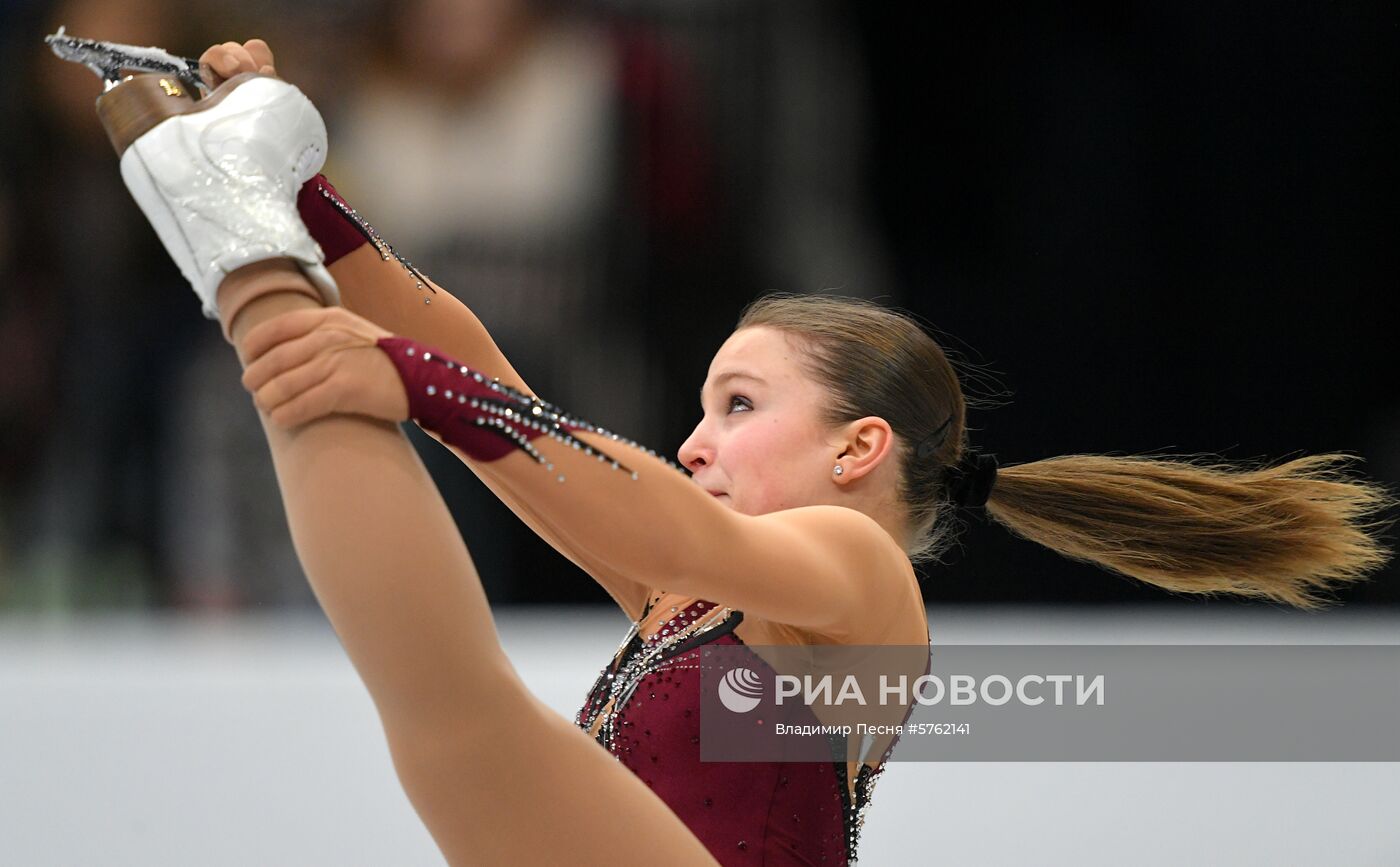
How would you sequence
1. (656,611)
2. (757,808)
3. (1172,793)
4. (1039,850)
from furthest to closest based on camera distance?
1. (1172,793)
2. (1039,850)
3. (656,611)
4. (757,808)

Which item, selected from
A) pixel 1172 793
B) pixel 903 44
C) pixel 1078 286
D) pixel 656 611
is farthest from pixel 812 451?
pixel 903 44

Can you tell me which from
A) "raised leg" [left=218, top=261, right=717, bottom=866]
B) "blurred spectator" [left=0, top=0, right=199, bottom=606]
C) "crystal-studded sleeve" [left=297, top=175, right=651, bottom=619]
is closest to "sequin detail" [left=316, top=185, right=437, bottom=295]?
"crystal-studded sleeve" [left=297, top=175, right=651, bottom=619]

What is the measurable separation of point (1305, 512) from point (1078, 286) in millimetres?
1544

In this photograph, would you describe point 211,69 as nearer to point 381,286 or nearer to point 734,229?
point 381,286

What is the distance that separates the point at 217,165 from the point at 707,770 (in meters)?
0.74

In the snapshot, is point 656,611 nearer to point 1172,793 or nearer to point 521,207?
point 1172,793

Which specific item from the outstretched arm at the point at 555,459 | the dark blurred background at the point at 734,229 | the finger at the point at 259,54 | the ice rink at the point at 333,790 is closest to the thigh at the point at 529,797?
the outstretched arm at the point at 555,459

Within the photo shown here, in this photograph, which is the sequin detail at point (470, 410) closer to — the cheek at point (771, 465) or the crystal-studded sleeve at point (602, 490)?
the crystal-studded sleeve at point (602, 490)

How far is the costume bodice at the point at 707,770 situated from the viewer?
143cm

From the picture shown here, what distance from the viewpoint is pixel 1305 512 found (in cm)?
166

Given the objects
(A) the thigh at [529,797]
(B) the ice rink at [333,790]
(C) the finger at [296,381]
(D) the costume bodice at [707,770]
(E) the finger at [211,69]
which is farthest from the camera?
(B) the ice rink at [333,790]

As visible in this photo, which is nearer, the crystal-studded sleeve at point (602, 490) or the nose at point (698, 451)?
the crystal-studded sleeve at point (602, 490)

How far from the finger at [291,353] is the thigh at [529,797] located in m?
0.31

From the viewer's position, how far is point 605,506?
44.3 inches
